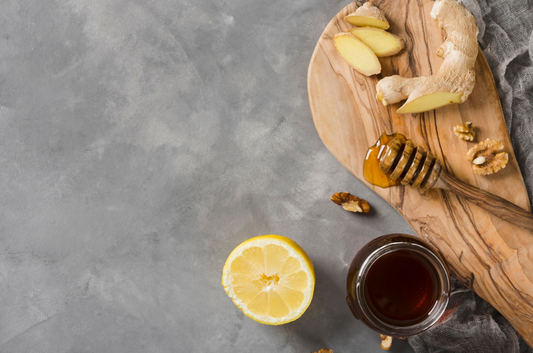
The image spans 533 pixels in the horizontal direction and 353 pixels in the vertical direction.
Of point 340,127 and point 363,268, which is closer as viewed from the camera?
point 363,268

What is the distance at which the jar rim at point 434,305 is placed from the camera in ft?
3.80

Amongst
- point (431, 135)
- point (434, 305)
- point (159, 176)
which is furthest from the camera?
point (159, 176)

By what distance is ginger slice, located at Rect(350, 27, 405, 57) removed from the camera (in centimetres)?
126

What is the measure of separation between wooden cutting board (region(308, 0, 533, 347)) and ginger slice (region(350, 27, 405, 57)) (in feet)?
0.13

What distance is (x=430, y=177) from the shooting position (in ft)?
3.94

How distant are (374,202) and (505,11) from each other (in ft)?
2.48

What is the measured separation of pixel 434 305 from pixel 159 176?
980mm

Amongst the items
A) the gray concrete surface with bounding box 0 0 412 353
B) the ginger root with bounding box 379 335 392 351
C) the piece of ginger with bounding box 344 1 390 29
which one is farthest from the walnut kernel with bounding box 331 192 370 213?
the piece of ginger with bounding box 344 1 390 29

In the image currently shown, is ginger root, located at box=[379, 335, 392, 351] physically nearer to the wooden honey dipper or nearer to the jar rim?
the jar rim

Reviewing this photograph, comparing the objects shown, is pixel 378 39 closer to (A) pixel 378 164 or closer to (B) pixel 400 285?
(A) pixel 378 164

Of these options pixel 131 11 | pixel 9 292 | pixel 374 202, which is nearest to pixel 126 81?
pixel 131 11

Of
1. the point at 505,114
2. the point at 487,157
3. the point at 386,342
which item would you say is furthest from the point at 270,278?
the point at 505,114

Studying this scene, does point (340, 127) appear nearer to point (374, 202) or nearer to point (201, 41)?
point (374, 202)

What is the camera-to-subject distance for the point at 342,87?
A: 1298 mm
